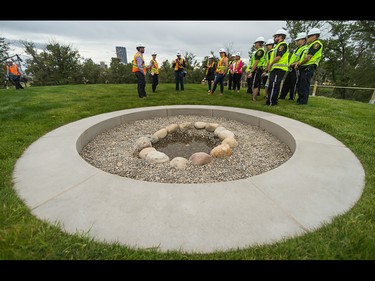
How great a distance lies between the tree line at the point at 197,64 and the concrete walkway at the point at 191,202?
3155 cm

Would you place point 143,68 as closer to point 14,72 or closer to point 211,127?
point 211,127

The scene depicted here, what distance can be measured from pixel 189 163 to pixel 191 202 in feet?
4.24

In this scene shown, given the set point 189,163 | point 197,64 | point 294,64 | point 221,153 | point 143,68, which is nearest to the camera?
point 189,163

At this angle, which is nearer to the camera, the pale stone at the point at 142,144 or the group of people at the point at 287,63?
the pale stone at the point at 142,144

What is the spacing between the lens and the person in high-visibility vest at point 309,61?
5.82 meters

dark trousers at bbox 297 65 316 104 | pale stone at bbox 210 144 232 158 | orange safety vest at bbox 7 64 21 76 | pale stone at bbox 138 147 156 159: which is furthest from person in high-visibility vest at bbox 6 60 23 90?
dark trousers at bbox 297 65 316 104

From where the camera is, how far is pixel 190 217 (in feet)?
5.48

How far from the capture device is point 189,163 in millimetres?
3117

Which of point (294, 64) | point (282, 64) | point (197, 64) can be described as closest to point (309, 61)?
point (294, 64)

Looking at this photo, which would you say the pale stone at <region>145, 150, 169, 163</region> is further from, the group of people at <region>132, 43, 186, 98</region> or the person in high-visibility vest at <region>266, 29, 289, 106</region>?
the group of people at <region>132, 43, 186, 98</region>

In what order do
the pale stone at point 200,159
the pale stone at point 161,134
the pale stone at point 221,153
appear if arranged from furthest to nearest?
the pale stone at point 161,134 < the pale stone at point 221,153 < the pale stone at point 200,159

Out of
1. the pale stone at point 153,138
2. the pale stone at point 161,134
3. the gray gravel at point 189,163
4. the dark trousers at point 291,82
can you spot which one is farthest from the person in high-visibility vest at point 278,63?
the pale stone at point 153,138

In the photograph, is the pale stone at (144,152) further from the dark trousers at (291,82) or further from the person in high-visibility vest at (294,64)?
the dark trousers at (291,82)
